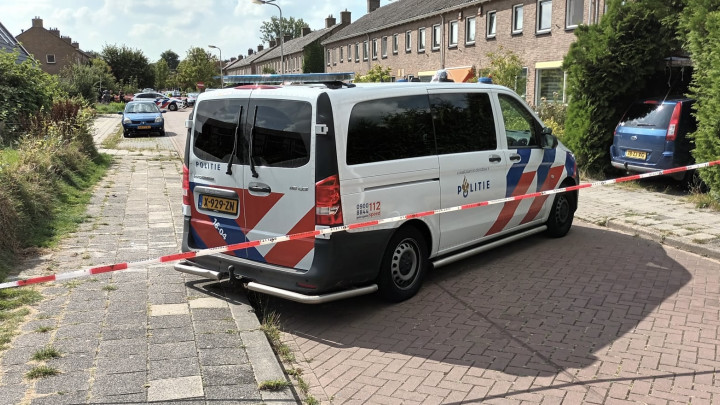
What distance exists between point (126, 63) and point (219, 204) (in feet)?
248

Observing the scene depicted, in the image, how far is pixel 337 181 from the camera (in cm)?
453

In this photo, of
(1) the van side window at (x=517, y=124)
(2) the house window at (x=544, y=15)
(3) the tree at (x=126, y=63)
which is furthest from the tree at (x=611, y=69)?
(3) the tree at (x=126, y=63)

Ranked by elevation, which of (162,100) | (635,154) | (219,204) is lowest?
(635,154)

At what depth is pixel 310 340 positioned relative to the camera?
4617 millimetres

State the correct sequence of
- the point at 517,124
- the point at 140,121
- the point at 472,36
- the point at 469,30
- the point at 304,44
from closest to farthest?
the point at 517,124
the point at 140,121
the point at 472,36
the point at 469,30
the point at 304,44

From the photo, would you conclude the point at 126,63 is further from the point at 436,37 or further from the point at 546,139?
the point at 546,139

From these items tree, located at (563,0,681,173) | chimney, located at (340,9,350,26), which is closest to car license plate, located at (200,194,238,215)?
tree, located at (563,0,681,173)

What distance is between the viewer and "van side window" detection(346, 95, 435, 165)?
4711 millimetres

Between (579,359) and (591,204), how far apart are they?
5.97 meters

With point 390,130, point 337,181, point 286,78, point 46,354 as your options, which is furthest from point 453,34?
point 46,354

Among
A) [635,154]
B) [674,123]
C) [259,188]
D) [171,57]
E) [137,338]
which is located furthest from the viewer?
[171,57]

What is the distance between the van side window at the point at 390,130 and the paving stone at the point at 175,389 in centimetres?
194

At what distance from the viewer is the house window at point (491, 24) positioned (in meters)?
27.0

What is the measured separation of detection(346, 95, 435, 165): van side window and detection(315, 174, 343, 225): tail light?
24cm
